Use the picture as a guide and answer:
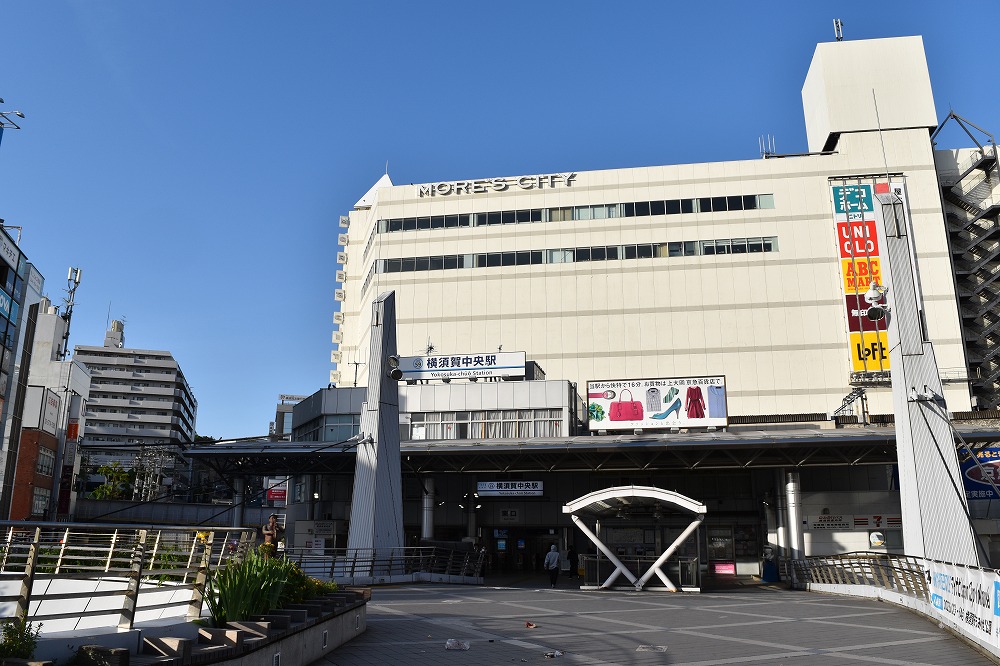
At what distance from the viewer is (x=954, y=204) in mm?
66062

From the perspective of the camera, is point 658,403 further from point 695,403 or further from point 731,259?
point 731,259

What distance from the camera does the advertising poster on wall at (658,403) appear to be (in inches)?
1761

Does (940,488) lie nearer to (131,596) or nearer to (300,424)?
(131,596)

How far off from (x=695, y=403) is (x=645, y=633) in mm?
31184

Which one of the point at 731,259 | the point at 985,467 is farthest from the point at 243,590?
the point at 731,259

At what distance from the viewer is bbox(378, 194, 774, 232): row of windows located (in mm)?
61594

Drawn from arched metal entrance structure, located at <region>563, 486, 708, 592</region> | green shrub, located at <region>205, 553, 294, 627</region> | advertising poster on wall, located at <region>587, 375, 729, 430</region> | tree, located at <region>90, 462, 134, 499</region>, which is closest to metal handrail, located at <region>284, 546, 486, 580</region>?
arched metal entrance structure, located at <region>563, 486, 708, 592</region>

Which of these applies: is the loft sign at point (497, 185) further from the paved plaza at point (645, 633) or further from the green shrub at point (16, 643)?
the green shrub at point (16, 643)

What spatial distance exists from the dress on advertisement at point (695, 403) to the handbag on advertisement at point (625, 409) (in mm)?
2685

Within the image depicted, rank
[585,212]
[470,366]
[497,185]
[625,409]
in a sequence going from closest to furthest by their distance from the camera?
[625,409] < [470,366] < [585,212] < [497,185]

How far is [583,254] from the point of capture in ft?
205

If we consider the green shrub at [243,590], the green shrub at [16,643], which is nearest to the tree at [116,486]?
the green shrub at [243,590]

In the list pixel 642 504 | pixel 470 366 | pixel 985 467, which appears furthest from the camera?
pixel 470 366

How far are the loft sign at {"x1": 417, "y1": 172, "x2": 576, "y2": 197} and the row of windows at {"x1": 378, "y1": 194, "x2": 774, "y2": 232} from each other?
2.01 meters
